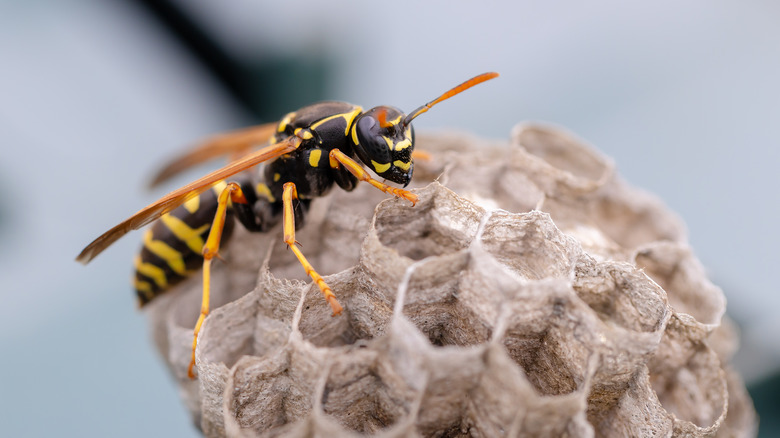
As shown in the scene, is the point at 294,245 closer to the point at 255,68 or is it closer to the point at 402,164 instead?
the point at 402,164

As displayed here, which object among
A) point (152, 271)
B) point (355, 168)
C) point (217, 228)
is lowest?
point (152, 271)

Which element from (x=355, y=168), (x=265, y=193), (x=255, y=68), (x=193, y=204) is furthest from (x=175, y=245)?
(x=255, y=68)

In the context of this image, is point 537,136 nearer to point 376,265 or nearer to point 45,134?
point 376,265

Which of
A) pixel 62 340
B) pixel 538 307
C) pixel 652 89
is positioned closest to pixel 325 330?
pixel 538 307

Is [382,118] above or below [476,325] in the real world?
above

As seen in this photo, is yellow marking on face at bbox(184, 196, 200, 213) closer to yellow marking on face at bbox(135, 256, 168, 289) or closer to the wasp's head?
yellow marking on face at bbox(135, 256, 168, 289)

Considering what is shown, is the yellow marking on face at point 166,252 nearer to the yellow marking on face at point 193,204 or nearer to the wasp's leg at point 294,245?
the yellow marking on face at point 193,204

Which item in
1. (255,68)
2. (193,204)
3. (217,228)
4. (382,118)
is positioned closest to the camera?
(382,118)

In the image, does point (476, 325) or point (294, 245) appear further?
point (294, 245)

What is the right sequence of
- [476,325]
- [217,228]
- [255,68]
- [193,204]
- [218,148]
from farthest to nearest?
[255,68] < [218,148] < [193,204] < [217,228] < [476,325]
